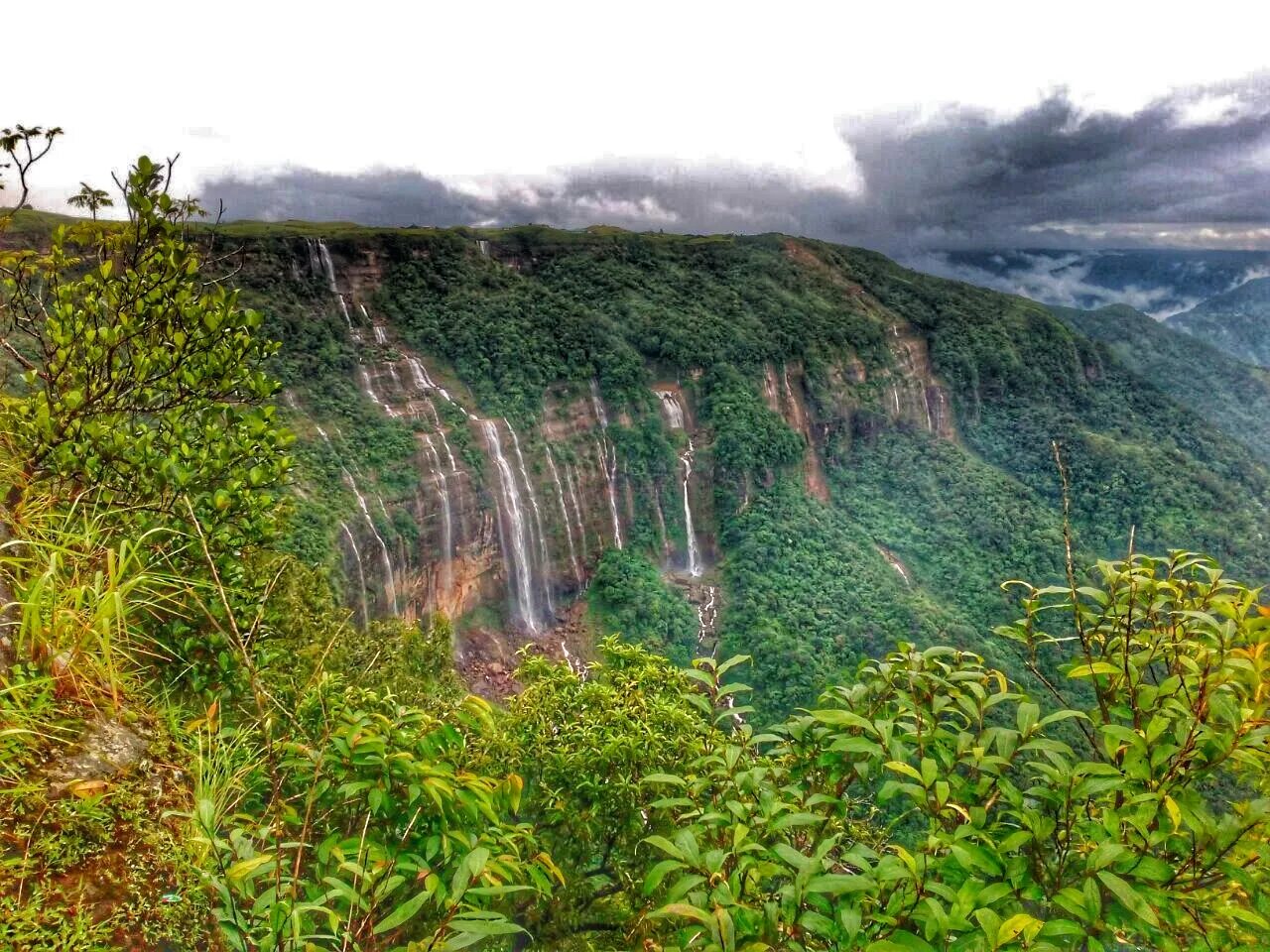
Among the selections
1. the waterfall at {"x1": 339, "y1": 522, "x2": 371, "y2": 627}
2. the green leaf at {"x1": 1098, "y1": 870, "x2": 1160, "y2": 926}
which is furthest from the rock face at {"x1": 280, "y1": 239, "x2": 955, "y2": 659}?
the green leaf at {"x1": 1098, "y1": 870, "x2": 1160, "y2": 926}

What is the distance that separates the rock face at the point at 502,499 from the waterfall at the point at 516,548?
70 mm

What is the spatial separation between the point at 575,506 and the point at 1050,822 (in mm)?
42872

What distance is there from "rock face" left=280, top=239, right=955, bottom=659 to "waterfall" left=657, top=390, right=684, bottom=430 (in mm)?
109

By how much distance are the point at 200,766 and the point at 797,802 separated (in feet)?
6.11

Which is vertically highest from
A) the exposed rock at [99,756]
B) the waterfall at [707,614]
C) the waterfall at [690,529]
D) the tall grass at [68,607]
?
the tall grass at [68,607]

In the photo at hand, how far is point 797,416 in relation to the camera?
198 ft

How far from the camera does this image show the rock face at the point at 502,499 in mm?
34500

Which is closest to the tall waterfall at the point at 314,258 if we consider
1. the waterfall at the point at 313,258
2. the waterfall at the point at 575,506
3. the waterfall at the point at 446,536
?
the waterfall at the point at 313,258

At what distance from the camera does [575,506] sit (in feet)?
146

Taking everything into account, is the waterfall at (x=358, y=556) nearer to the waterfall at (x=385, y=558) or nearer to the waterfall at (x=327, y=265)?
the waterfall at (x=385, y=558)

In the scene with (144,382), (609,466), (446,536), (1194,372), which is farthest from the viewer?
(1194,372)

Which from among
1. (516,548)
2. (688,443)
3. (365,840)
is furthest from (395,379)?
(365,840)

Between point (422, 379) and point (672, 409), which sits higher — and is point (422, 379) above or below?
above

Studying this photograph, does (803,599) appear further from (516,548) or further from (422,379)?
(422,379)
